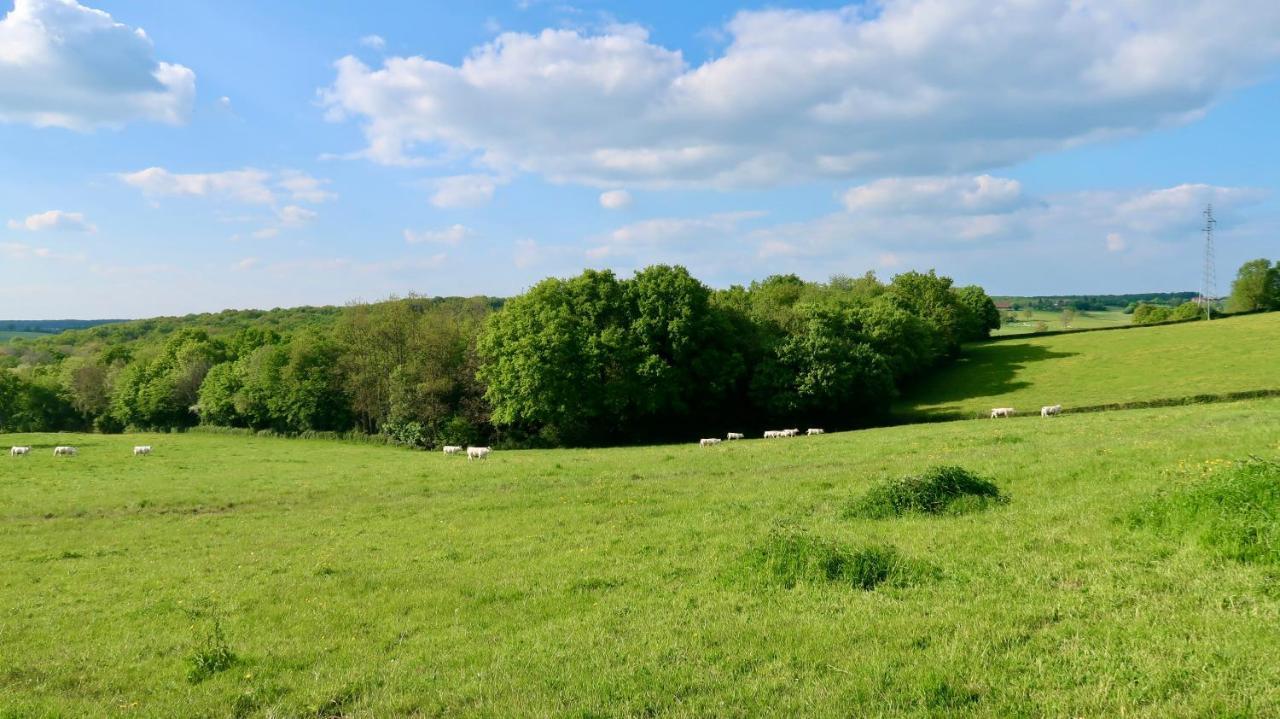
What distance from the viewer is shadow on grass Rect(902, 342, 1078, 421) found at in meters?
59.8

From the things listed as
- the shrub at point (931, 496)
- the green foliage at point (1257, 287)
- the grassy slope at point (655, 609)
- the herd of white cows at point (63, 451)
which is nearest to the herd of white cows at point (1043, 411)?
the grassy slope at point (655, 609)

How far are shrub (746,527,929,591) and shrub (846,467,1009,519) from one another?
120 inches

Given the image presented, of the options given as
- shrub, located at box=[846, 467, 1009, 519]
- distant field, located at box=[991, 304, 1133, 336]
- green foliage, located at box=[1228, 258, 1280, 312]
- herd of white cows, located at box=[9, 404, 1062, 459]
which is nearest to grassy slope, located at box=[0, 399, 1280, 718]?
shrub, located at box=[846, 467, 1009, 519]

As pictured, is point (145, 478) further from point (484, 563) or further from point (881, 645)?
point (881, 645)

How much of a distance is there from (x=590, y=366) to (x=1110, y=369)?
158ft

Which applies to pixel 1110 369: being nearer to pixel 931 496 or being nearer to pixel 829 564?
pixel 931 496

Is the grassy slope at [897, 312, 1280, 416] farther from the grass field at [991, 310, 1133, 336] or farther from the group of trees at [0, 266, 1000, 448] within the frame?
the grass field at [991, 310, 1133, 336]

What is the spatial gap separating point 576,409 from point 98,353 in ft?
299

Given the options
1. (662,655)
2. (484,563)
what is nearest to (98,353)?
(484,563)

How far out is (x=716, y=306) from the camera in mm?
63812

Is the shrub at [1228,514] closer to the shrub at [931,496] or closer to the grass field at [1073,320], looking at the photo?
the shrub at [931,496]

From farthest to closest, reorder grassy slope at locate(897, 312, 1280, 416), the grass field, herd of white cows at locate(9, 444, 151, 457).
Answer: the grass field, grassy slope at locate(897, 312, 1280, 416), herd of white cows at locate(9, 444, 151, 457)

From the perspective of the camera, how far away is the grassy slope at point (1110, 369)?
52156 mm

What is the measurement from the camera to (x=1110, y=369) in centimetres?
6419
